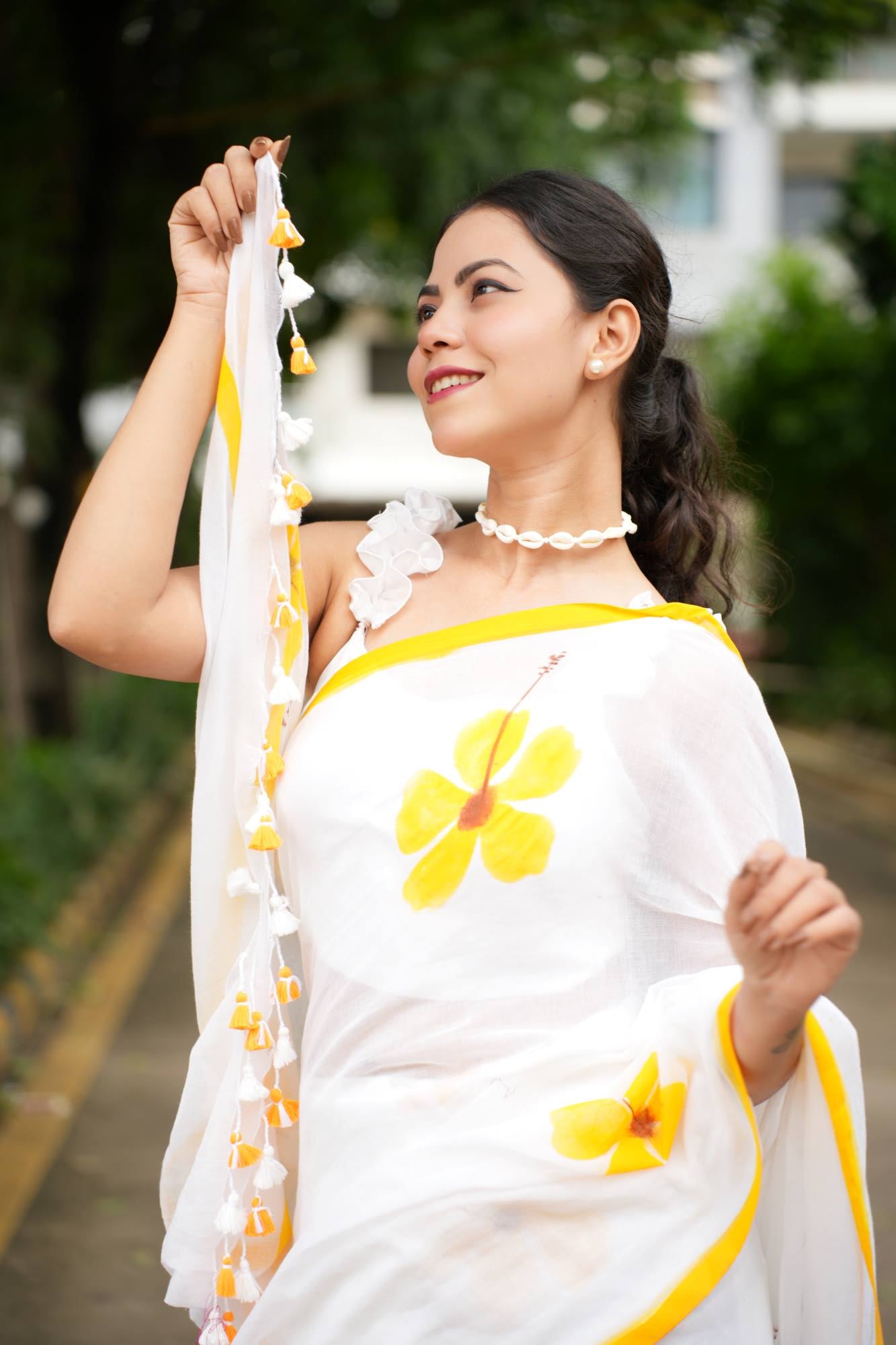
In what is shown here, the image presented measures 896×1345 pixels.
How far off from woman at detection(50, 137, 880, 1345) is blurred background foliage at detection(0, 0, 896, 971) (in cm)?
386

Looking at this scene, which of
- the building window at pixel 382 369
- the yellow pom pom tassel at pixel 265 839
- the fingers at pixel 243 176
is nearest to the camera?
the yellow pom pom tassel at pixel 265 839

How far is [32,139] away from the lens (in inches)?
318

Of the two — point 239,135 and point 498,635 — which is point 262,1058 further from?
point 239,135

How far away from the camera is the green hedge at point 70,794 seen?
21.5ft

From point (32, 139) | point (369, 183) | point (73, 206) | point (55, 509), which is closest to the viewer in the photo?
point (32, 139)

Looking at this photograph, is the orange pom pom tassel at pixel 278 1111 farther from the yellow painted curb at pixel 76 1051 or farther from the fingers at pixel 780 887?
the yellow painted curb at pixel 76 1051

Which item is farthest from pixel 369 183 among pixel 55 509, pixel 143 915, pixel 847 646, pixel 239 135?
pixel 847 646

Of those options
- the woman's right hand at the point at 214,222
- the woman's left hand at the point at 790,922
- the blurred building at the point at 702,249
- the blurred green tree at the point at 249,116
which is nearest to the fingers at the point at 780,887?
the woman's left hand at the point at 790,922

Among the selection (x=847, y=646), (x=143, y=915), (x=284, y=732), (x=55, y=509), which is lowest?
(x=847, y=646)

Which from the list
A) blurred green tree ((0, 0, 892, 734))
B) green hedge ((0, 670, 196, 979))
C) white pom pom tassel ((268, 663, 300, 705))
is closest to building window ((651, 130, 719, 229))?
blurred green tree ((0, 0, 892, 734))

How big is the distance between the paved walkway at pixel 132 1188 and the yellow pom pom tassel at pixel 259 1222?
2.22 metres

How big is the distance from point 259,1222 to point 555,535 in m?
0.99

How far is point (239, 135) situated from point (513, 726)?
7.61 meters

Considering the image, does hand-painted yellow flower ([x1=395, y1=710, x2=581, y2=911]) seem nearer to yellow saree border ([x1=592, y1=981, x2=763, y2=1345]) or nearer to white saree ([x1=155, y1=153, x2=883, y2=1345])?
white saree ([x1=155, y1=153, x2=883, y2=1345])
